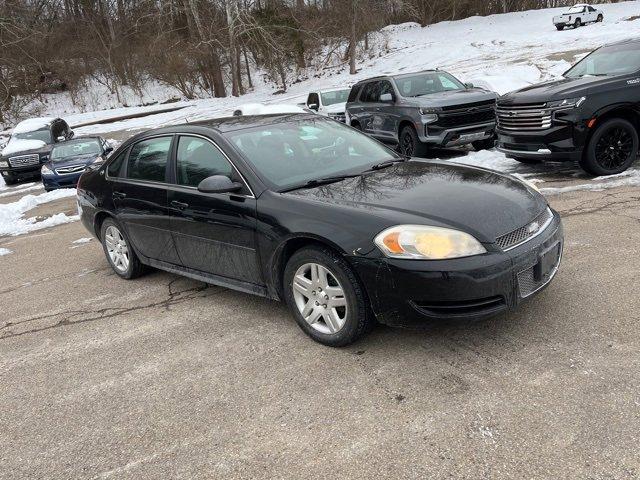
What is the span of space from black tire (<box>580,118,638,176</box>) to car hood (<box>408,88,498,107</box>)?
9.90 ft

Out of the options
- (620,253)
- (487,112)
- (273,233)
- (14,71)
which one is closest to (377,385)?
(273,233)

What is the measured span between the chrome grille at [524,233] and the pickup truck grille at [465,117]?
6.74 m

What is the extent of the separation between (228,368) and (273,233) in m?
0.94

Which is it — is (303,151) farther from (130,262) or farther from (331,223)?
(130,262)

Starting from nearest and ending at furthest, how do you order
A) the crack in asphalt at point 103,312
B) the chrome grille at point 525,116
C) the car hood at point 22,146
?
1. the crack in asphalt at point 103,312
2. the chrome grille at point 525,116
3. the car hood at point 22,146

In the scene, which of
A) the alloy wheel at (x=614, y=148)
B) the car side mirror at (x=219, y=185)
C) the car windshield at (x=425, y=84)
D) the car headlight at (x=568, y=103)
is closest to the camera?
the car side mirror at (x=219, y=185)

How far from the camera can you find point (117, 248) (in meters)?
5.77

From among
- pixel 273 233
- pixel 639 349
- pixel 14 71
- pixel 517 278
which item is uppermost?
pixel 14 71

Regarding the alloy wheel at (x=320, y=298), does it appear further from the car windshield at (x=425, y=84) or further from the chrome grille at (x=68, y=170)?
the chrome grille at (x=68, y=170)

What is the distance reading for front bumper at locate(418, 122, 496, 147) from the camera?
1016cm

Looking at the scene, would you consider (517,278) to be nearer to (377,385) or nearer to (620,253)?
(377,385)

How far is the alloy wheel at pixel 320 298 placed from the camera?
3.60 meters

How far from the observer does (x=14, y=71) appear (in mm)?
38031

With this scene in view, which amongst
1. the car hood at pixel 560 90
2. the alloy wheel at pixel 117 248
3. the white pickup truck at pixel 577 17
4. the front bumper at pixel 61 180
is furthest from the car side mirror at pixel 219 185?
the white pickup truck at pixel 577 17
